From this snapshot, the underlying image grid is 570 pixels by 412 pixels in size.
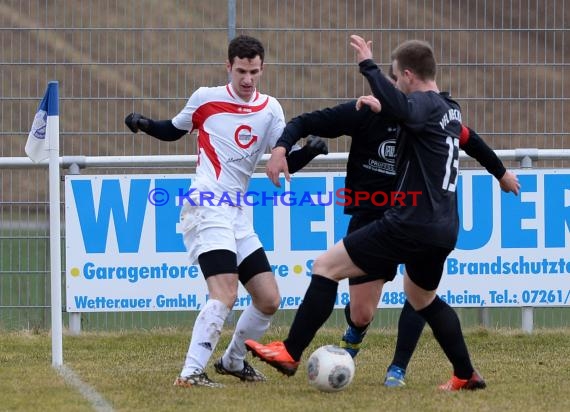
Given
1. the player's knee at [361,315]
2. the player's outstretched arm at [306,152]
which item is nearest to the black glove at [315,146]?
the player's outstretched arm at [306,152]

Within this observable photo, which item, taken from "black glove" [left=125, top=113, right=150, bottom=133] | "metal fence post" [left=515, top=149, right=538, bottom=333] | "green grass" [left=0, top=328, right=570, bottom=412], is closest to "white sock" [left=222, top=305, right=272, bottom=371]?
"green grass" [left=0, top=328, right=570, bottom=412]

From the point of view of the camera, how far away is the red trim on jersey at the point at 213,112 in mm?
7719

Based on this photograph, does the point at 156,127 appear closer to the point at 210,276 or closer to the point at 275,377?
the point at 210,276

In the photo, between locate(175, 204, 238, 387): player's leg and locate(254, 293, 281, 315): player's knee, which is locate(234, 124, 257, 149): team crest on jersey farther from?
locate(254, 293, 281, 315): player's knee

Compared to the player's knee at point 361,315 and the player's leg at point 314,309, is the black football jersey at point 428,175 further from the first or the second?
the player's knee at point 361,315

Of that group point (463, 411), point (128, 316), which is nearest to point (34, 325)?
point (128, 316)

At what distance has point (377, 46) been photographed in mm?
11602

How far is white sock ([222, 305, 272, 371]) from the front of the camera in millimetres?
7887

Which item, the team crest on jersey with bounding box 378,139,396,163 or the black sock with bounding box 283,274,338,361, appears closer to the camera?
the black sock with bounding box 283,274,338,361

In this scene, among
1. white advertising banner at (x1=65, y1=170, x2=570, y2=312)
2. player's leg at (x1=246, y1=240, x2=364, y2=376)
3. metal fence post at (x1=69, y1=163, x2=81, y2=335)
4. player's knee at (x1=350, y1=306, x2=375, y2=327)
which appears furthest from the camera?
metal fence post at (x1=69, y1=163, x2=81, y2=335)

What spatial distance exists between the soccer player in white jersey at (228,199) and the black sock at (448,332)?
39.6 inches

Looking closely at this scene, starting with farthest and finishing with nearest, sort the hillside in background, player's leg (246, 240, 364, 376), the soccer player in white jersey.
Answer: the hillside in background, the soccer player in white jersey, player's leg (246, 240, 364, 376)

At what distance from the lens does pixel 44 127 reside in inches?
333

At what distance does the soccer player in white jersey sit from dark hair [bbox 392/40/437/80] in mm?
777
